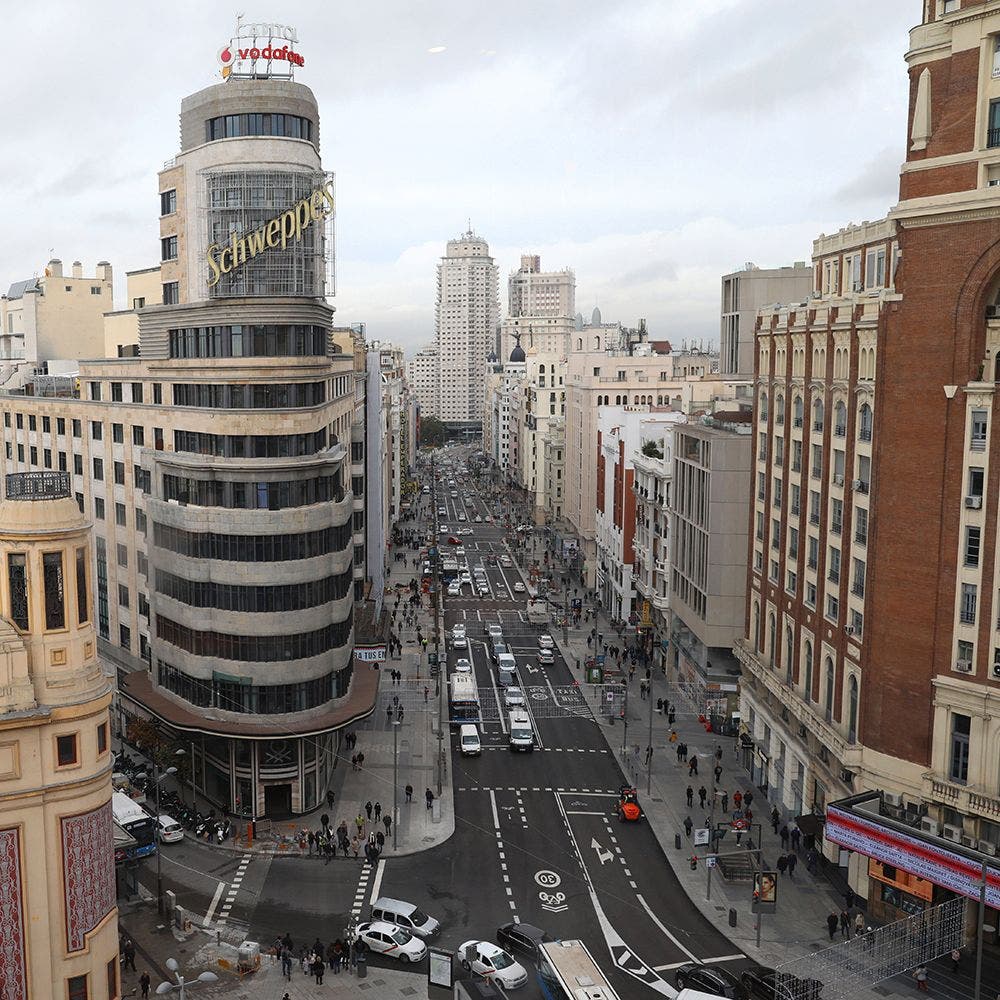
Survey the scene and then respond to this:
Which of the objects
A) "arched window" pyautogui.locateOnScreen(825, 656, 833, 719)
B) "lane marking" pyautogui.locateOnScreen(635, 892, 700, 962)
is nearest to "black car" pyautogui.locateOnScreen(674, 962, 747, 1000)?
"lane marking" pyautogui.locateOnScreen(635, 892, 700, 962)

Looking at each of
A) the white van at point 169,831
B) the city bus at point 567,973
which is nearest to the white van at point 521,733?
the white van at point 169,831

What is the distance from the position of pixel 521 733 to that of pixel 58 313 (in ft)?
234

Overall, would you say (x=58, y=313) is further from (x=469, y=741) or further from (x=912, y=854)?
(x=912, y=854)

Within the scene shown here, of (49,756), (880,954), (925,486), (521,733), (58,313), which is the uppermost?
(58,313)

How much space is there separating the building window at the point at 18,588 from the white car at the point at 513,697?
52.1m

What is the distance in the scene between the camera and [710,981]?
140 ft

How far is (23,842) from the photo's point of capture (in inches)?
1388

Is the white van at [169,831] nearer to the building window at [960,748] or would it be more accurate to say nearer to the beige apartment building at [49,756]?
the beige apartment building at [49,756]

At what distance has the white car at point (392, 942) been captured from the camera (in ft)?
150

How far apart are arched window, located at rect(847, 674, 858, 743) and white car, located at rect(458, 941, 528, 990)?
68.8ft

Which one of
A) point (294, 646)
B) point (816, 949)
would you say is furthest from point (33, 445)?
point (816, 949)

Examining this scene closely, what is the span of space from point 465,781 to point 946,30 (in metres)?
50.3

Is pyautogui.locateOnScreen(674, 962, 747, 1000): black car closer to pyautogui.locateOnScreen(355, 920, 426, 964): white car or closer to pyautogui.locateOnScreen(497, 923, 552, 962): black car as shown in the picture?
pyautogui.locateOnScreen(497, 923, 552, 962): black car

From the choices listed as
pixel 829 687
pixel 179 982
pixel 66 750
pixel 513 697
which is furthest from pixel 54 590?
pixel 513 697
